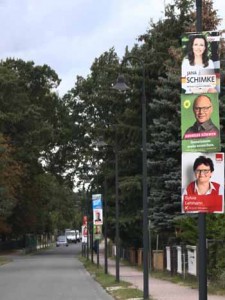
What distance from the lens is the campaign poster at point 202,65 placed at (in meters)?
10.1

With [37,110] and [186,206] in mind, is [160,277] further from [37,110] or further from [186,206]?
[37,110]

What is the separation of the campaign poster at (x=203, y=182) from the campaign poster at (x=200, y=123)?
0.45 feet

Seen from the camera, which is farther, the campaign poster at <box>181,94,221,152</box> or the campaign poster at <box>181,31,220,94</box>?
the campaign poster at <box>181,31,220,94</box>

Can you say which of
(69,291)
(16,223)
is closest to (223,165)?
(69,291)

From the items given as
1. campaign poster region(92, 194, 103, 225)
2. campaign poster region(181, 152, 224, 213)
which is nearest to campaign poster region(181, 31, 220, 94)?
campaign poster region(181, 152, 224, 213)

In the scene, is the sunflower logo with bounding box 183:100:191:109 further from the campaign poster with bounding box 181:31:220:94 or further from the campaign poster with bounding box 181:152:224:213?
the campaign poster with bounding box 181:152:224:213

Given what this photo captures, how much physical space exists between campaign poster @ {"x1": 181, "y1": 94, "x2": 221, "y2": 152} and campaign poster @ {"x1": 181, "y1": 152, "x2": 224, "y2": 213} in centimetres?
14

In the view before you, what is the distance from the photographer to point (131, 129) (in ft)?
130

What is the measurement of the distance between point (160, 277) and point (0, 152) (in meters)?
25.0

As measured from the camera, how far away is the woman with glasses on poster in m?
9.92

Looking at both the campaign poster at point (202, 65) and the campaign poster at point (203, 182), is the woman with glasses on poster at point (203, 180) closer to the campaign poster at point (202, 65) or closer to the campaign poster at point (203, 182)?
the campaign poster at point (203, 182)

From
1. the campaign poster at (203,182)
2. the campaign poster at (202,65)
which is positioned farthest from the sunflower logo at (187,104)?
the campaign poster at (203,182)

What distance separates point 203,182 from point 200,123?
Result: 91cm

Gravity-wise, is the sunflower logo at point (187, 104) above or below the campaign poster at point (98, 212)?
above
